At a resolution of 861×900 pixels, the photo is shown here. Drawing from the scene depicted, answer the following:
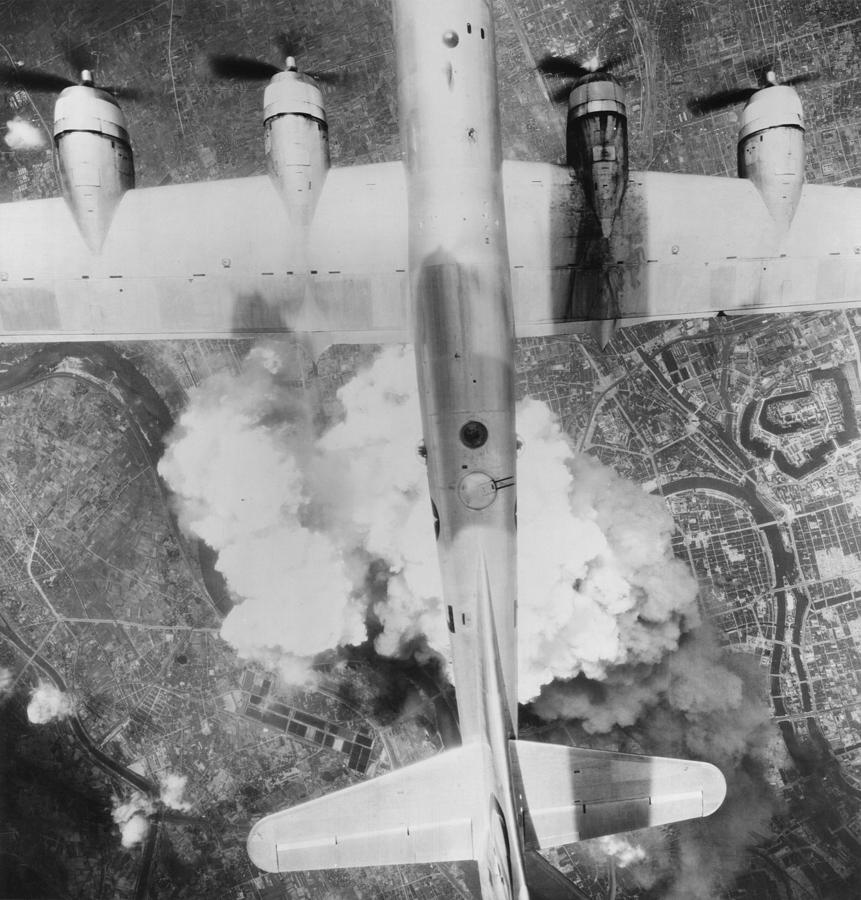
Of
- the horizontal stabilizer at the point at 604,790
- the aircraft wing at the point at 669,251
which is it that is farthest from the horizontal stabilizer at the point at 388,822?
the aircraft wing at the point at 669,251

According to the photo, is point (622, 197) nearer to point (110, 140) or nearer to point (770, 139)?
point (770, 139)

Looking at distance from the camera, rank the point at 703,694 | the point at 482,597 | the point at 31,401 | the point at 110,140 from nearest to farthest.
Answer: the point at 482,597 < the point at 110,140 < the point at 703,694 < the point at 31,401

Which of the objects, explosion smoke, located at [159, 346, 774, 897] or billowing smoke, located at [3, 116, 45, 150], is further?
billowing smoke, located at [3, 116, 45, 150]

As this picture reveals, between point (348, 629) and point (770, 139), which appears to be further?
point (348, 629)

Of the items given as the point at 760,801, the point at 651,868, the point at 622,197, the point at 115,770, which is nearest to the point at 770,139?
the point at 622,197

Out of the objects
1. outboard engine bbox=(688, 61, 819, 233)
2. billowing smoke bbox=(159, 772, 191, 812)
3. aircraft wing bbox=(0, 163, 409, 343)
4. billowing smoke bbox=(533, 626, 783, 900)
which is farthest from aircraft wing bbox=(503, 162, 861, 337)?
billowing smoke bbox=(159, 772, 191, 812)

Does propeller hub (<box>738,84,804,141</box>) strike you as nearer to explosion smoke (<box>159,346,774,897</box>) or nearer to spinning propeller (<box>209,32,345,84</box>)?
explosion smoke (<box>159,346,774,897</box>)
